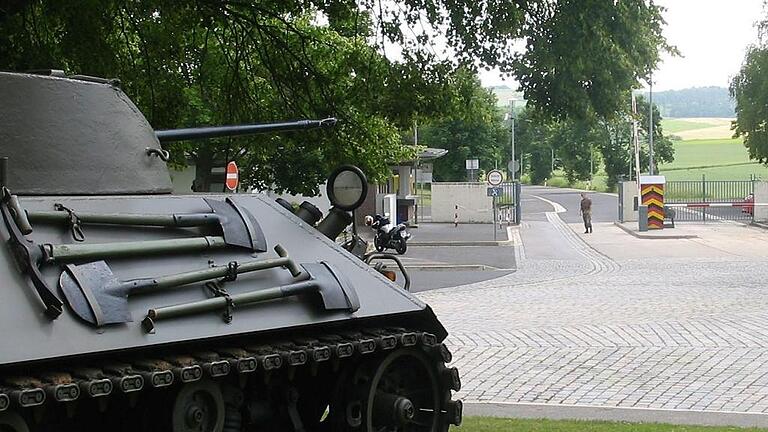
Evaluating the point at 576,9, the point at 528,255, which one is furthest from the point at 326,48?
the point at 528,255

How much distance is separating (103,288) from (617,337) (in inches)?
359

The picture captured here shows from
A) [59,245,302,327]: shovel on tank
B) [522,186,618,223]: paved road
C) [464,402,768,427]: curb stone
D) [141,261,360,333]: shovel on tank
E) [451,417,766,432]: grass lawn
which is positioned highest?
[59,245,302,327]: shovel on tank

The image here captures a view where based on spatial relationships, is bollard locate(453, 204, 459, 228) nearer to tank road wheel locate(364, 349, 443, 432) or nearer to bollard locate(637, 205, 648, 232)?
bollard locate(637, 205, 648, 232)

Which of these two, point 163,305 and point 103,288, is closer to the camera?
point 103,288

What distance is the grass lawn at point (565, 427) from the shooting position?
8.73m

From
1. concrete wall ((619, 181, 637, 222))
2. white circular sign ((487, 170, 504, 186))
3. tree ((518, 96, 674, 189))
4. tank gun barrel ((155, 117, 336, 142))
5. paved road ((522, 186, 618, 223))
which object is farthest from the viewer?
tree ((518, 96, 674, 189))

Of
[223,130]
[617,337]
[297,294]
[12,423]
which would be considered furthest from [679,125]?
[12,423]

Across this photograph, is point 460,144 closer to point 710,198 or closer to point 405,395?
point 710,198

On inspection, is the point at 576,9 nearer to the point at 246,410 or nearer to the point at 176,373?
the point at 246,410

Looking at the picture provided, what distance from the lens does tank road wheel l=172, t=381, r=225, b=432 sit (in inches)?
238

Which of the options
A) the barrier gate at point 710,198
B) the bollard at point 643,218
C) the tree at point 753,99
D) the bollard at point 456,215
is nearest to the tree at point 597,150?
the barrier gate at point 710,198

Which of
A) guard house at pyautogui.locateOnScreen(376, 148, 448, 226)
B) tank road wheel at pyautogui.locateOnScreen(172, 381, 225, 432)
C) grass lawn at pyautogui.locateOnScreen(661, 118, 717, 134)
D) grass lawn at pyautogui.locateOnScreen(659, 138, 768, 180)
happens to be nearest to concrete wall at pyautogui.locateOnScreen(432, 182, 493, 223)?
guard house at pyautogui.locateOnScreen(376, 148, 448, 226)

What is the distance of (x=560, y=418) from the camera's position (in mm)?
9312

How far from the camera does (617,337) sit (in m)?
13.8
